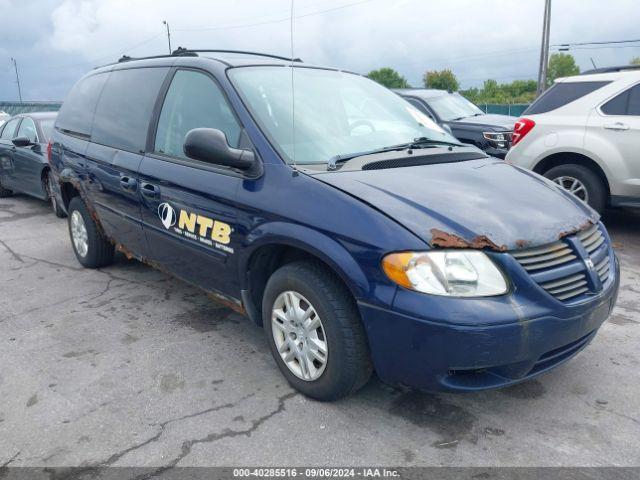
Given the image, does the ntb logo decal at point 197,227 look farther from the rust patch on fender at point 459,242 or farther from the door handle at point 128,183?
the rust patch on fender at point 459,242

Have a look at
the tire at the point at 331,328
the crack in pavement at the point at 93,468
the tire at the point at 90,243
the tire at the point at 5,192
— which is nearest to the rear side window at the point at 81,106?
the tire at the point at 90,243

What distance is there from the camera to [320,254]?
2623 mm

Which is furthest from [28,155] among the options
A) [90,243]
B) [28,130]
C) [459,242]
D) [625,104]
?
[625,104]

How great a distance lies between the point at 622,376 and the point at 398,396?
130cm

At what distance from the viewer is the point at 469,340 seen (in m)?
2.31

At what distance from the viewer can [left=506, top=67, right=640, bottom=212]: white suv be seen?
19.5 feet

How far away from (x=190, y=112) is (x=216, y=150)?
83 centimetres

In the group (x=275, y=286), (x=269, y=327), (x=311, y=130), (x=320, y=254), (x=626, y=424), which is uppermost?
(x=311, y=130)

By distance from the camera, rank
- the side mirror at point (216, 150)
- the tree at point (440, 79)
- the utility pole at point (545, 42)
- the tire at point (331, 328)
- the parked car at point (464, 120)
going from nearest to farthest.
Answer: the tire at point (331, 328) < the side mirror at point (216, 150) < the parked car at point (464, 120) < the utility pole at point (545, 42) < the tree at point (440, 79)

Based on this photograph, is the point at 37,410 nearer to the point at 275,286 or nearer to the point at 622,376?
the point at 275,286

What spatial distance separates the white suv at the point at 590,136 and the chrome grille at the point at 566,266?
3.65 meters

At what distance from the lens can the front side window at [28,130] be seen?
27.2 feet

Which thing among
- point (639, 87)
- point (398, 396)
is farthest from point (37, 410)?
point (639, 87)

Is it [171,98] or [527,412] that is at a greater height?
[171,98]
